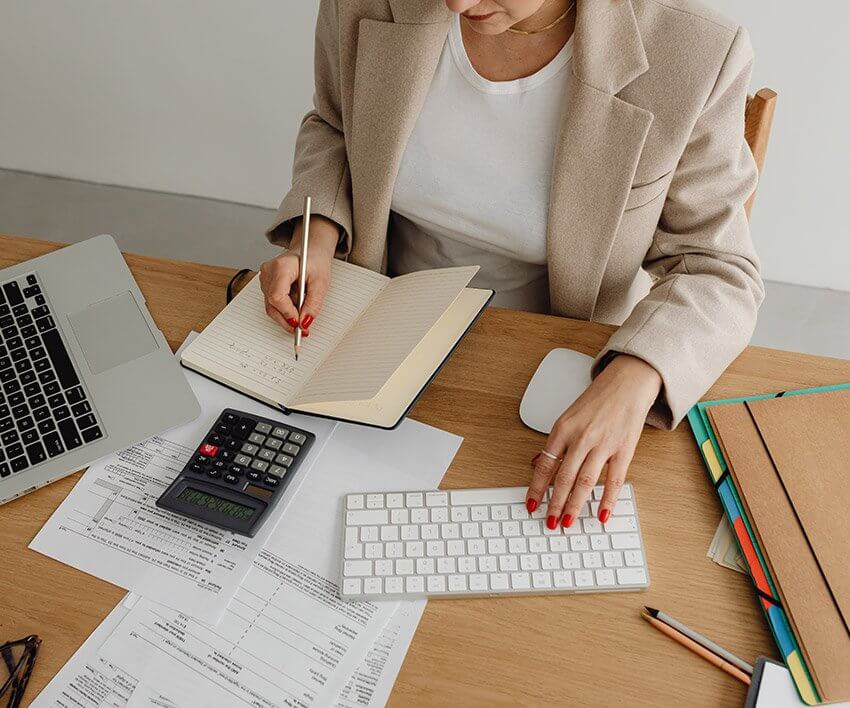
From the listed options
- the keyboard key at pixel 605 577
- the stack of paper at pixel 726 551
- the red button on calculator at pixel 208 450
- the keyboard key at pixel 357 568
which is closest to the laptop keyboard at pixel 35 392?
the red button on calculator at pixel 208 450

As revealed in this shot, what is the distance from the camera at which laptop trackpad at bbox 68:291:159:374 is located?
0.98m

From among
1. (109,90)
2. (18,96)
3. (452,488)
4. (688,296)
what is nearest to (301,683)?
(452,488)

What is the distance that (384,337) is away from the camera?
91cm

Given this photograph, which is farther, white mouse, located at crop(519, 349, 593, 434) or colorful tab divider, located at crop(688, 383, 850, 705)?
white mouse, located at crop(519, 349, 593, 434)

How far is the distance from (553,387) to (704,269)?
249 millimetres

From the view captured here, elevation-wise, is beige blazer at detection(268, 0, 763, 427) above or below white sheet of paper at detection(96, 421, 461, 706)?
above

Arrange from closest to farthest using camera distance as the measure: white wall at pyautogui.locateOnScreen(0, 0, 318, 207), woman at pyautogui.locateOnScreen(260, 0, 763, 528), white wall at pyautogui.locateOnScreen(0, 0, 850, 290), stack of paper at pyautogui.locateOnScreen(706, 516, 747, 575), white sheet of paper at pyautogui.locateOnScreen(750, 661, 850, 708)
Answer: white sheet of paper at pyautogui.locateOnScreen(750, 661, 850, 708), stack of paper at pyautogui.locateOnScreen(706, 516, 747, 575), woman at pyautogui.locateOnScreen(260, 0, 763, 528), white wall at pyautogui.locateOnScreen(0, 0, 850, 290), white wall at pyautogui.locateOnScreen(0, 0, 318, 207)

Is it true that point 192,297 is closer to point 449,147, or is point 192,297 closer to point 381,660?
point 449,147

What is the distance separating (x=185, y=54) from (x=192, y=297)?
1352 millimetres

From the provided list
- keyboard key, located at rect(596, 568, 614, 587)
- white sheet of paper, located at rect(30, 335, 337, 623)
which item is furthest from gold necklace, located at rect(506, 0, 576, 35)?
keyboard key, located at rect(596, 568, 614, 587)

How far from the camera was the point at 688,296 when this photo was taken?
3.05 feet

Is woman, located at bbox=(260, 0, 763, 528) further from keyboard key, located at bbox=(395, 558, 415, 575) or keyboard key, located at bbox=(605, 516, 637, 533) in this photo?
keyboard key, located at bbox=(395, 558, 415, 575)

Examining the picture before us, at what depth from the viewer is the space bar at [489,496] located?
2.71ft

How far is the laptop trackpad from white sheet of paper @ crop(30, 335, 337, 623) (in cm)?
14
